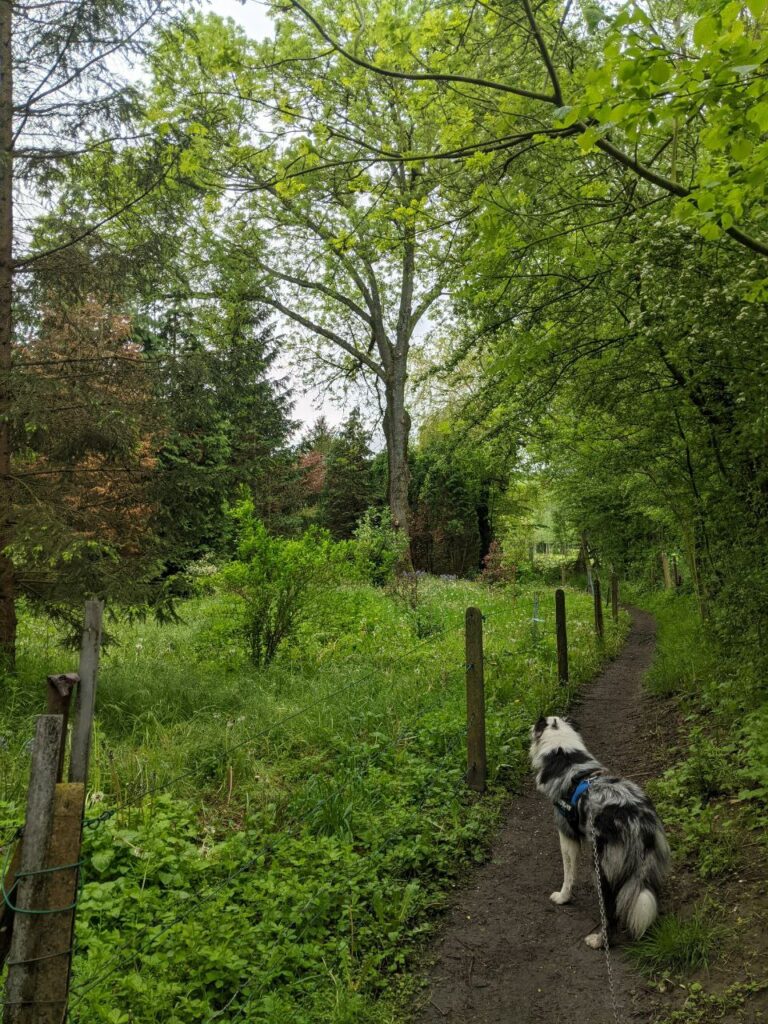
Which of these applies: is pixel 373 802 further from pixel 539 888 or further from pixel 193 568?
pixel 193 568

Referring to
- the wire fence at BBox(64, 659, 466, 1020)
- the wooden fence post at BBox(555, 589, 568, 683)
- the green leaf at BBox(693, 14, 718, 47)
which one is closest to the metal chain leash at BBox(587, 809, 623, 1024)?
the wire fence at BBox(64, 659, 466, 1020)

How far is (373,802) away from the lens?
482 cm

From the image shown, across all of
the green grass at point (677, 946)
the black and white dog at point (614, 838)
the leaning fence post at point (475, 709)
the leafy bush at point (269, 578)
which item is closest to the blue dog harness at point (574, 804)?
the black and white dog at point (614, 838)

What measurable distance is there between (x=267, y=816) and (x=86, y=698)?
261 centimetres

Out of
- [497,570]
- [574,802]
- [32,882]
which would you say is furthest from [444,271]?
[497,570]

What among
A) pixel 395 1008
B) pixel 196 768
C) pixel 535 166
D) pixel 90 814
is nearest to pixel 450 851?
pixel 395 1008

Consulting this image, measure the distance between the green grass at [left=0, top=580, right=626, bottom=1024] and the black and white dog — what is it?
3.00ft

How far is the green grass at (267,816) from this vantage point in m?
3.02

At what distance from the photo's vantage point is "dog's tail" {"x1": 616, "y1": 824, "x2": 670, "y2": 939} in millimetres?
3365

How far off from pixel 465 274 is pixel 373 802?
14.5ft

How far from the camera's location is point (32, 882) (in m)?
2.01

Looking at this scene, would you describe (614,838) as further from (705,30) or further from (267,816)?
(705,30)

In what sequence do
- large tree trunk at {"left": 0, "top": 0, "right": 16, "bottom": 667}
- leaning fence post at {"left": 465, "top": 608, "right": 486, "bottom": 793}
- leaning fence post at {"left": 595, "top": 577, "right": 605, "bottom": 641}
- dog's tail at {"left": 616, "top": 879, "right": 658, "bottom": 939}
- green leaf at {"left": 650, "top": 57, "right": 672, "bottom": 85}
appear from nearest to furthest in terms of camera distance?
green leaf at {"left": 650, "top": 57, "right": 672, "bottom": 85} < dog's tail at {"left": 616, "top": 879, "right": 658, "bottom": 939} < leaning fence post at {"left": 465, "top": 608, "right": 486, "bottom": 793} < large tree trunk at {"left": 0, "top": 0, "right": 16, "bottom": 667} < leaning fence post at {"left": 595, "top": 577, "right": 605, "bottom": 641}

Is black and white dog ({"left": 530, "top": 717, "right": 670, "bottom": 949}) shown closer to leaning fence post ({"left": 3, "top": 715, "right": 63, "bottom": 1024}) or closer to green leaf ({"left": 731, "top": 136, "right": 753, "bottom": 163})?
leaning fence post ({"left": 3, "top": 715, "right": 63, "bottom": 1024})
